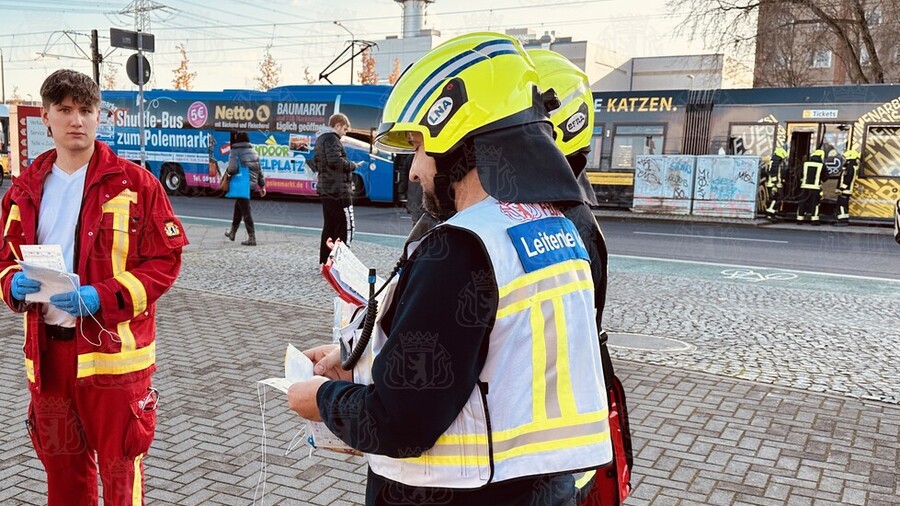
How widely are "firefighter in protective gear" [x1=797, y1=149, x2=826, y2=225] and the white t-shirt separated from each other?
1910 cm

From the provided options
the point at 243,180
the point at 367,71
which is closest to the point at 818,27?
the point at 243,180

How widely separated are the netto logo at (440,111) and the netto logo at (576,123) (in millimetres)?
1678

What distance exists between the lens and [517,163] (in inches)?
65.3

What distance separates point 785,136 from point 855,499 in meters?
17.9

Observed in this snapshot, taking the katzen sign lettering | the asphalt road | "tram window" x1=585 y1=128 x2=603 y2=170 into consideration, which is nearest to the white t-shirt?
the asphalt road

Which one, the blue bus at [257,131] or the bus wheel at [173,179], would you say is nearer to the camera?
Answer: the blue bus at [257,131]

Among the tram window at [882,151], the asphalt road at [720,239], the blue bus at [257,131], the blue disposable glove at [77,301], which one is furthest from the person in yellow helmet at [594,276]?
the blue bus at [257,131]

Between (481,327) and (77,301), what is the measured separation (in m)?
1.93

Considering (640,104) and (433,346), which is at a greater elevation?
(640,104)

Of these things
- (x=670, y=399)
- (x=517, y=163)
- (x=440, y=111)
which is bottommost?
(x=670, y=399)

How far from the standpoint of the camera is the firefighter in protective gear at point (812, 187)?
1906 centimetres

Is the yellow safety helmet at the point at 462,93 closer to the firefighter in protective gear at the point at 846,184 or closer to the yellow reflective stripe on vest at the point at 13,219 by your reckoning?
the yellow reflective stripe on vest at the point at 13,219

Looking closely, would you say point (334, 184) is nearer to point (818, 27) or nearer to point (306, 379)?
point (306, 379)

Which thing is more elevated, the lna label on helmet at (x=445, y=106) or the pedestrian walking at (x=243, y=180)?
the lna label on helmet at (x=445, y=106)
